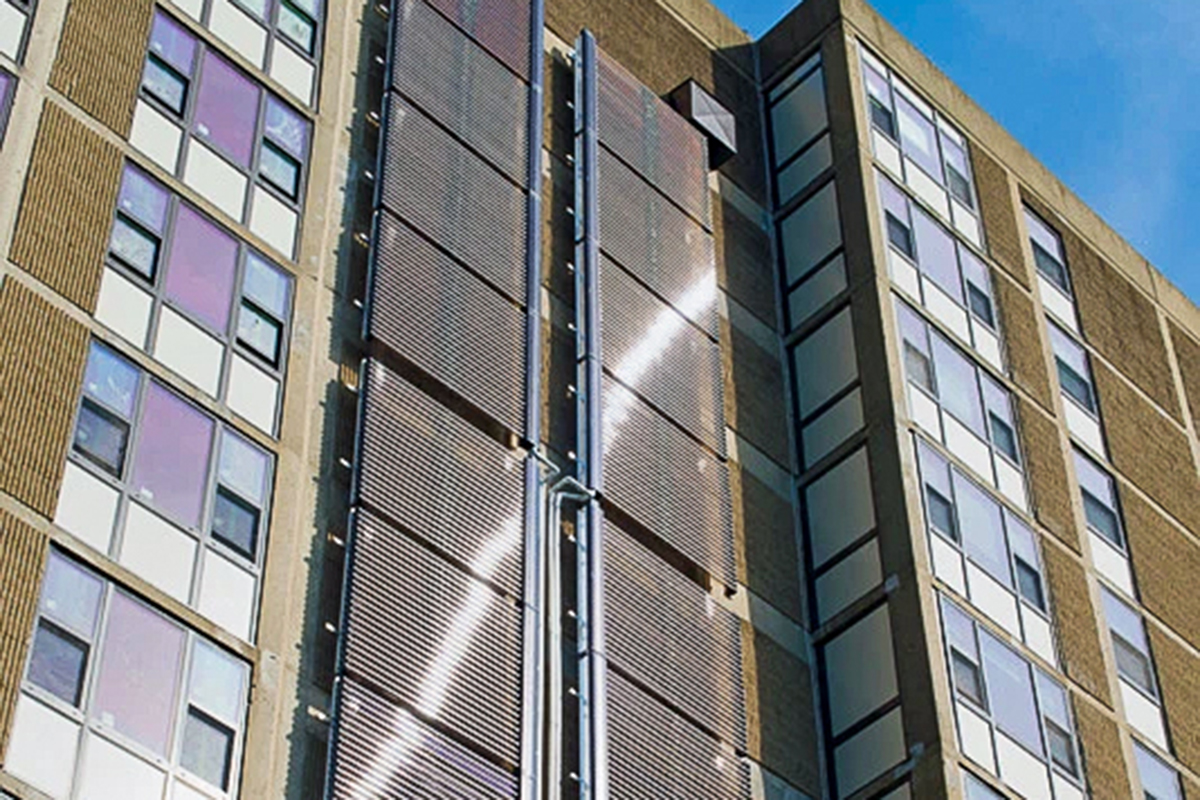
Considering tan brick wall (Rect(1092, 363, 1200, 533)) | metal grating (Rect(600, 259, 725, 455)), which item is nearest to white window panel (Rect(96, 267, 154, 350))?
metal grating (Rect(600, 259, 725, 455))

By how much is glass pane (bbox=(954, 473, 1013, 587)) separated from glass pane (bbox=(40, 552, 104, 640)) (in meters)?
13.2

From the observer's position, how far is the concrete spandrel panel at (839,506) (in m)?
29.2

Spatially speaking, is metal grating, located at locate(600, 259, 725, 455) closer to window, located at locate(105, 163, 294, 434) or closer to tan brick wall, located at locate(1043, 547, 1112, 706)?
tan brick wall, located at locate(1043, 547, 1112, 706)

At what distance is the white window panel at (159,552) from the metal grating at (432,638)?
1.81 metres

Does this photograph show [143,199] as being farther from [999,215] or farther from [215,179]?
[999,215]

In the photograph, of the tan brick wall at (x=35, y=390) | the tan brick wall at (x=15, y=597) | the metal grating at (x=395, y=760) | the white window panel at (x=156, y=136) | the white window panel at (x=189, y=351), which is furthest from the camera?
the white window panel at (x=156, y=136)

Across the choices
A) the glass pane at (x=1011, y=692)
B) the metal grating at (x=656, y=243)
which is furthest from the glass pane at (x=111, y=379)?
the glass pane at (x=1011, y=692)

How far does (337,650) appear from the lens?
21969mm

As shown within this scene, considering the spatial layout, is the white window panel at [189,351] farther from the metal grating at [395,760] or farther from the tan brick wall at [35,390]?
the metal grating at [395,760]

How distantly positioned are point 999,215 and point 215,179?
16.1 m

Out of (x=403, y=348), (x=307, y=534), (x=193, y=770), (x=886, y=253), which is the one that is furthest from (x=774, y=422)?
(x=193, y=770)

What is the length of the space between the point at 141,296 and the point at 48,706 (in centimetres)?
A: 514

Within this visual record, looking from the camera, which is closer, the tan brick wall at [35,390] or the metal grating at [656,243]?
the tan brick wall at [35,390]

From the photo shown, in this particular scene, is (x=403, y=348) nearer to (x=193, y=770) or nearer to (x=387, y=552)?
(x=387, y=552)
